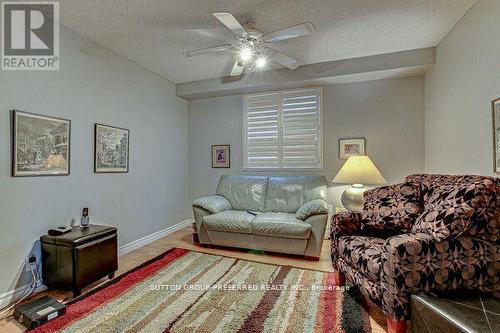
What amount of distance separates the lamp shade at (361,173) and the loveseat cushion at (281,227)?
84 centimetres

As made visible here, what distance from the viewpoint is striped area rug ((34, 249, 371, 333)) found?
5.59ft

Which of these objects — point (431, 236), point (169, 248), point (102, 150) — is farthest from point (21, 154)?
point (431, 236)

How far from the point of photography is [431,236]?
1520mm

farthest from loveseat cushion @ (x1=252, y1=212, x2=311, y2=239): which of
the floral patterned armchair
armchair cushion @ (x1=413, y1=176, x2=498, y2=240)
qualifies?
armchair cushion @ (x1=413, y1=176, x2=498, y2=240)

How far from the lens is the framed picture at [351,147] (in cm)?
355

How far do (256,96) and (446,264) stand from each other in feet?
10.9

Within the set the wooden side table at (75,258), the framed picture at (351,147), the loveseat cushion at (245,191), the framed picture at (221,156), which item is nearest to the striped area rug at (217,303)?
the wooden side table at (75,258)

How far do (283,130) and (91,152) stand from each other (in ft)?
8.62

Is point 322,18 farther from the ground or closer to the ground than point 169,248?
farther from the ground

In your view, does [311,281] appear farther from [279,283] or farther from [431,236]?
[431,236]

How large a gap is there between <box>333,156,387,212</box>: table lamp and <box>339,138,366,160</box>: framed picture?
48cm

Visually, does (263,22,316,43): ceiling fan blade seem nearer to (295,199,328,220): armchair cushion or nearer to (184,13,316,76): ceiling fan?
(184,13,316,76): ceiling fan

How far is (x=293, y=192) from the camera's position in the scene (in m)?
3.51

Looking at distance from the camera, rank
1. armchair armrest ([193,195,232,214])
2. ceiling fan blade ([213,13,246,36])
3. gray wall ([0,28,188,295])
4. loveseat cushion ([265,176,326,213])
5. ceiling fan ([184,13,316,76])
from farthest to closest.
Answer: loveseat cushion ([265,176,326,213]) → armchair armrest ([193,195,232,214]) → gray wall ([0,28,188,295]) → ceiling fan ([184,13,316,76]) → ceiling fan blade ([213,13,246,36])
